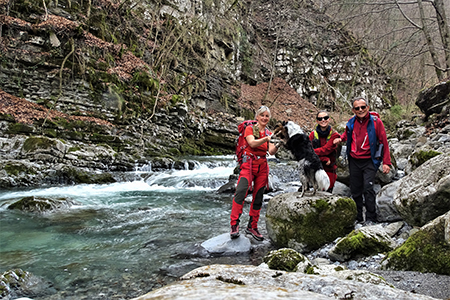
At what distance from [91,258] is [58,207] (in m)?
3.71

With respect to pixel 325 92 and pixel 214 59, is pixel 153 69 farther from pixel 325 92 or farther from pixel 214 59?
pixel 325 92

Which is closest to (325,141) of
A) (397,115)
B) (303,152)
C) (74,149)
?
(303,152)

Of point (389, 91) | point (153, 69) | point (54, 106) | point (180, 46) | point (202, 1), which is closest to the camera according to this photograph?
point (54, 106)

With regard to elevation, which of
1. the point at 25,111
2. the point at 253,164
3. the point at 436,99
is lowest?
the point at 253,164

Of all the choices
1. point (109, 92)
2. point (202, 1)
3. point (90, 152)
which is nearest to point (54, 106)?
point (109, 92)

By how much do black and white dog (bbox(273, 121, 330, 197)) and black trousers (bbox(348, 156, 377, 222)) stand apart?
0.79 m

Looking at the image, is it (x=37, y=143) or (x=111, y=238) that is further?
(x=37, y=143)

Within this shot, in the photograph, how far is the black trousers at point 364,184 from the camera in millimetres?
4305

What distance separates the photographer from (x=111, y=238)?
4.86m

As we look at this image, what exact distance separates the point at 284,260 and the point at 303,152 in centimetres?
177

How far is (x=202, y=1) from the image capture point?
22984 mm

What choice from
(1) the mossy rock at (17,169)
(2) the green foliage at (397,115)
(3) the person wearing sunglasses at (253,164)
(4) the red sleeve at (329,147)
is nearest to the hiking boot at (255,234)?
(3) the person wearing sunglasses at (253,164)

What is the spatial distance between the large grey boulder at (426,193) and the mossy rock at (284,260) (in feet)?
5.48

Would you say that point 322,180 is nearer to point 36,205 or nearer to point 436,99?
point 36,205
